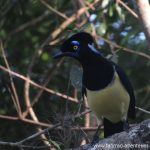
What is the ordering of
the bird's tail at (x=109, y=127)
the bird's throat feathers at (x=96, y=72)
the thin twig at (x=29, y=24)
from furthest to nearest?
1. the thin twig at (x=29, y=24)
2. the bird's tail at (x=109, y=127)
3. the bird's throat feathers at (x=96, y=72)

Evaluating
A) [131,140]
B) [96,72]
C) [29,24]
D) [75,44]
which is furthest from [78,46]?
[29,24]

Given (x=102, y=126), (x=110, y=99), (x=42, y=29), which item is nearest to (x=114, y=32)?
(x=42, y=29)

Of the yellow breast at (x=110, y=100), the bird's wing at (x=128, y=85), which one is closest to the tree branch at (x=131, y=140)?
the yellow breast at (x=110, y=100)

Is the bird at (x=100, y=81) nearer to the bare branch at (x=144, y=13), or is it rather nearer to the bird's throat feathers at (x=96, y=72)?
the bird's throat feathers at (x=96, y=72)

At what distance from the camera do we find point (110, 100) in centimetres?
620

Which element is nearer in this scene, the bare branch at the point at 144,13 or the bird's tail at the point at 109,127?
the bare branch at the point at 144,13

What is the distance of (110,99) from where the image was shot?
620 centimetres

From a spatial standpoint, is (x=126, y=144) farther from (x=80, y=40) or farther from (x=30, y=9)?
(x=30, y=9)

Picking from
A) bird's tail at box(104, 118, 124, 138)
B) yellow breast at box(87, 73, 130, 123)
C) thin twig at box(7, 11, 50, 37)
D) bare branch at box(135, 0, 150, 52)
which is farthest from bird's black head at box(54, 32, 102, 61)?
thin twig at box(7, 11, 50, 37)

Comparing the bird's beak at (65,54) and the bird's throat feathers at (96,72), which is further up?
the bird's beak at (65,54)

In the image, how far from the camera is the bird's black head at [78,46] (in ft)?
20.4

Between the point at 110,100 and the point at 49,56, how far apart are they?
12.7 feet

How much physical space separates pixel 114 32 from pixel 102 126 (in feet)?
8.49

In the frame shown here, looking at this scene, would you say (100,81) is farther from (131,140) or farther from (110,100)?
(131,140)
